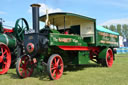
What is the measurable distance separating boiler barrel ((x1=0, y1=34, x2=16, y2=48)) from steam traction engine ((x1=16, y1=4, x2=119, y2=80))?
137 cm

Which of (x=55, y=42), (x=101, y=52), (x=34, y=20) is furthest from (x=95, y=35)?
(x=34, y=20)

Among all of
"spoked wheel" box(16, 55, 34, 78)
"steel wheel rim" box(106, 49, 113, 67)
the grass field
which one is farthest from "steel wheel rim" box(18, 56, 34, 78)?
"steel wheel rim" box(106, 49, 113, 67)

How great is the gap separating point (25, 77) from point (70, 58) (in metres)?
2.01

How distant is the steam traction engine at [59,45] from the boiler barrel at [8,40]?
137cm

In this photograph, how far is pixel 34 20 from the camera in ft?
18.4

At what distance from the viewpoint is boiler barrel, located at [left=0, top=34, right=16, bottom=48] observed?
23.0ft

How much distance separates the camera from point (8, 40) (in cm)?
727

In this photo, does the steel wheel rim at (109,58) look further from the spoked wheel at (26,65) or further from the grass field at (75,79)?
the spoked wheel at (26,65)

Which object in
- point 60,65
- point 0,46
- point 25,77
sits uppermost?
point 0,46

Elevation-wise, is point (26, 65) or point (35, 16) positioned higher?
point (35, 16)

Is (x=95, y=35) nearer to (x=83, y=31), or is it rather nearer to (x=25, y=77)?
(x=83, y=31)

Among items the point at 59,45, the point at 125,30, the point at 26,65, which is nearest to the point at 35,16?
the point at 59,45

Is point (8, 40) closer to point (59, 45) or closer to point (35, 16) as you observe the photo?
point (35, 16)

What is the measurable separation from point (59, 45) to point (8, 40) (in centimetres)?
272
